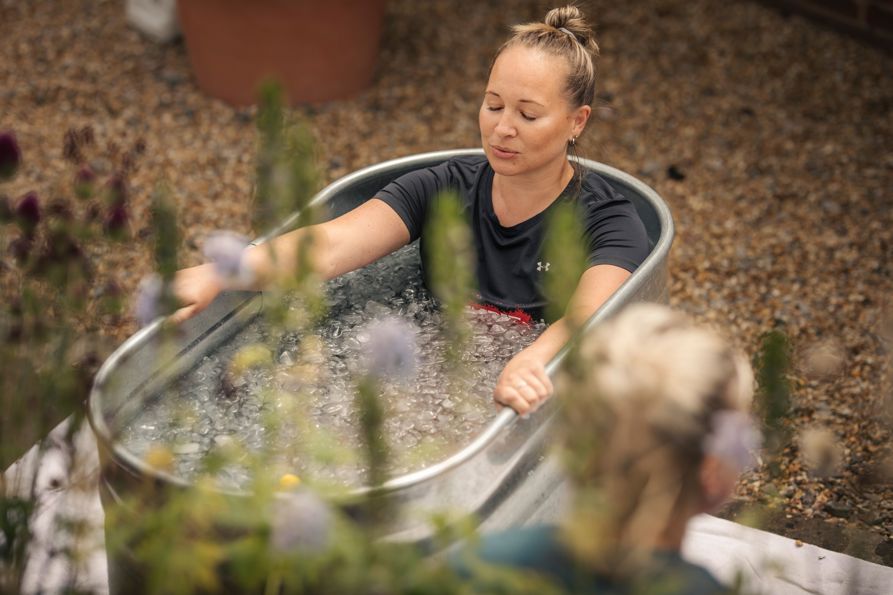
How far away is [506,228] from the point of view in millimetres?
2074

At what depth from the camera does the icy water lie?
65.1 inches

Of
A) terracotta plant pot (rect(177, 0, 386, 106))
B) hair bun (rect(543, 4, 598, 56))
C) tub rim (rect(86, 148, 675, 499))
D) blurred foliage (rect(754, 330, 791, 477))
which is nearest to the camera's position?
blurred foliage (rect(754, 330, 791, 477))

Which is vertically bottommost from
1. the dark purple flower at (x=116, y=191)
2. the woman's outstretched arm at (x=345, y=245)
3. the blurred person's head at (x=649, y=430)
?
the woman's outstretched arm at (x=345, y=245)

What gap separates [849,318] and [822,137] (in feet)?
2.99

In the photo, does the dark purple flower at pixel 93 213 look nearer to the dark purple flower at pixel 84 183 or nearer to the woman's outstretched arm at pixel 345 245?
the dark purple flower at pixel 84 183

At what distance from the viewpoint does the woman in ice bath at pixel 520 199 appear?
1.88 metres

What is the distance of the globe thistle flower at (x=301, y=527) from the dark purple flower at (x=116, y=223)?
379mm

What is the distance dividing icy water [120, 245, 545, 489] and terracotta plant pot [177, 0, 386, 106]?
1.51 metres

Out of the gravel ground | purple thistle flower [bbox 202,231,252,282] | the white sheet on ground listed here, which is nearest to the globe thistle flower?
purple thistle flower [bbox 202,231,252,282]

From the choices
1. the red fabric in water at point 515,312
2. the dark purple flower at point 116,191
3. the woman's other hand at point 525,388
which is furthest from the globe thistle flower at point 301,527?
the red fabric in water at point 515,312

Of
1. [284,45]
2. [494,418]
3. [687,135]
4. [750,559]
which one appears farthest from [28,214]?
[687,135]

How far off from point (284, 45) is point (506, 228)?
1.66 m

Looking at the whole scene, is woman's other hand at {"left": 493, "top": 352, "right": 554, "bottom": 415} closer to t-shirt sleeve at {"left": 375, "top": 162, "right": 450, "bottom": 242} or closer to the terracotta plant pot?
t-shirt sleeve at {"left": 375, "top": 162, "right": 450, "bottom": 242}

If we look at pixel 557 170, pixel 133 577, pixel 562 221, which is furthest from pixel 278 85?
pixel 557 170
